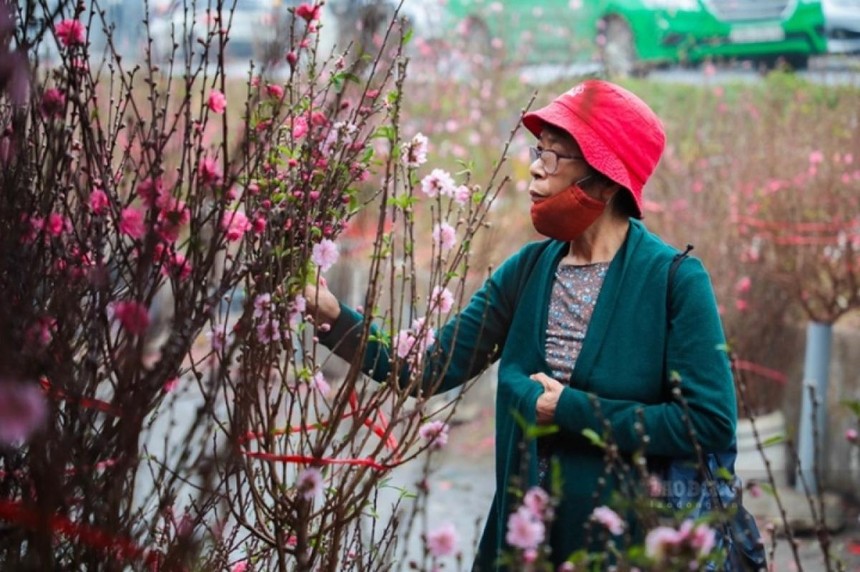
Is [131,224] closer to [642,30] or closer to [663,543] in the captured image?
[663,543]

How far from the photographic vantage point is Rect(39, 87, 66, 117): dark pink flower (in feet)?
8.02

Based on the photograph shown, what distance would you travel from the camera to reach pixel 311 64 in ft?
9.61

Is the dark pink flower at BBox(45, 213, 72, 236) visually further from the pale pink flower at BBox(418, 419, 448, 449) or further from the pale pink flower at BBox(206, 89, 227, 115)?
the pale pink flower at BBox(418, 419, 448, 449)

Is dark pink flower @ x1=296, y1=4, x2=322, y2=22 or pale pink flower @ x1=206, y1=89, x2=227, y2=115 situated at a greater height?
dark pink flower @ x1=296, y1=4, x2=322, y2=22

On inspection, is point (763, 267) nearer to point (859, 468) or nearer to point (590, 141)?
point (859, 468)

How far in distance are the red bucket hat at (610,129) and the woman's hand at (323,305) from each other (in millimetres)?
577

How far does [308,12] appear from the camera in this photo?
2.88m

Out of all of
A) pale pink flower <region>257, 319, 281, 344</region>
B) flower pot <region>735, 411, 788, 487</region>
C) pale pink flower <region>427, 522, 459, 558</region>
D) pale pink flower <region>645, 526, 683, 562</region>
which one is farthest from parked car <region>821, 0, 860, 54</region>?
pale pink flower <region>645, 526, 683, 562</region>

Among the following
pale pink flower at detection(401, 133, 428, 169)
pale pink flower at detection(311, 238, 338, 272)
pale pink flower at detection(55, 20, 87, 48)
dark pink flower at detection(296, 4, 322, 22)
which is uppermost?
dark pink flower at detection(296, 4, 322, 22)

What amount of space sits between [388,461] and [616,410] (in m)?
0.49

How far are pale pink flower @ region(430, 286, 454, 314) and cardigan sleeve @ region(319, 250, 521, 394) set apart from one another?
2.0 inches

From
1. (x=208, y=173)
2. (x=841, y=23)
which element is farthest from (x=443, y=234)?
(x=841, y=23)

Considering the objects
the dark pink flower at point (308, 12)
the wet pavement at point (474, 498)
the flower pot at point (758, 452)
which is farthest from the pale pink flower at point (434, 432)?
the flower pot at point (758, 452)

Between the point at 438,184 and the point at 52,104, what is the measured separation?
0.89m
